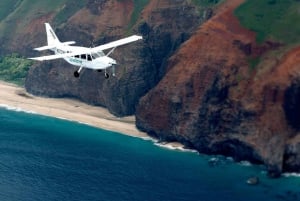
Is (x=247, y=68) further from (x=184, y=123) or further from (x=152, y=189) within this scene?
(x=152, y=189)

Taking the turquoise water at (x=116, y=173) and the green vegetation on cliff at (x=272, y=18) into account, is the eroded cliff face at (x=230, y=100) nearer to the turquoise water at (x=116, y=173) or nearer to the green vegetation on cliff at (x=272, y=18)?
the green vegetation on cliff at (x=272, y=18)

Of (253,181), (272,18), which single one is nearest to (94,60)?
(253,181)

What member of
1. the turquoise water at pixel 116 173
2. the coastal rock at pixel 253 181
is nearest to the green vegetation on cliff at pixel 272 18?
the turquoise water at pixel 116 173

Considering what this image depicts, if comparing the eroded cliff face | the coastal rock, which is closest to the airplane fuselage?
the coastal rock

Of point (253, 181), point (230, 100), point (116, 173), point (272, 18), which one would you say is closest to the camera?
point (253, 181)

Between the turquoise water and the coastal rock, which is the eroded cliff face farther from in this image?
the coastal rock

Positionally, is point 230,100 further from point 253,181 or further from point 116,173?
point 116,173
